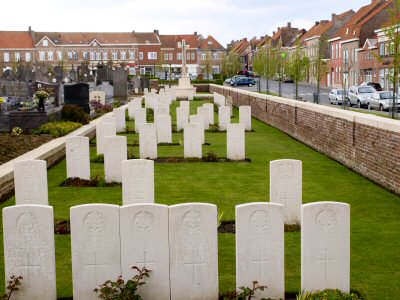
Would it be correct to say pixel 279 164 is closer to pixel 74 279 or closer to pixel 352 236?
pixel 352 236

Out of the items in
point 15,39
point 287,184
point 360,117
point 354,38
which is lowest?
point 287,184

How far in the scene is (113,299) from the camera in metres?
5.79

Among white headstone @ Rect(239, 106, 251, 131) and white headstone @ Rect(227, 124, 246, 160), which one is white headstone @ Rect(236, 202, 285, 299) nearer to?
white headstone @ Rect(227, 124, 246, 160)

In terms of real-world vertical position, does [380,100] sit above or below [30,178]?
below

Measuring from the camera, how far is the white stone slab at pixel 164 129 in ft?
61.0

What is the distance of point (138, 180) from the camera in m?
8.95

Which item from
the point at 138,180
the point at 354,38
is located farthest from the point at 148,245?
the point at 354,38

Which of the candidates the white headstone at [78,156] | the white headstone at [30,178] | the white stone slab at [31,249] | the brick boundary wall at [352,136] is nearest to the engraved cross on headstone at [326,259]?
the white stone slab at [31,249]

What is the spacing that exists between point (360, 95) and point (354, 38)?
31.0 meters

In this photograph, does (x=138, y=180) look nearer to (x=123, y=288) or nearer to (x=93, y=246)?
→ (x=93, y=246)

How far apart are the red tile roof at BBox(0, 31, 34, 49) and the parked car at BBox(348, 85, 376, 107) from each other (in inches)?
3126

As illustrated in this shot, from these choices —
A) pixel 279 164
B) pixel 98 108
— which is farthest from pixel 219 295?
pixel 98 108

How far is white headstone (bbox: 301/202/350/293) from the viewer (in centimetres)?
593

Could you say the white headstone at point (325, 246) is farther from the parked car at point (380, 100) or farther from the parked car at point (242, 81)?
the parked car at point (242, 81)
